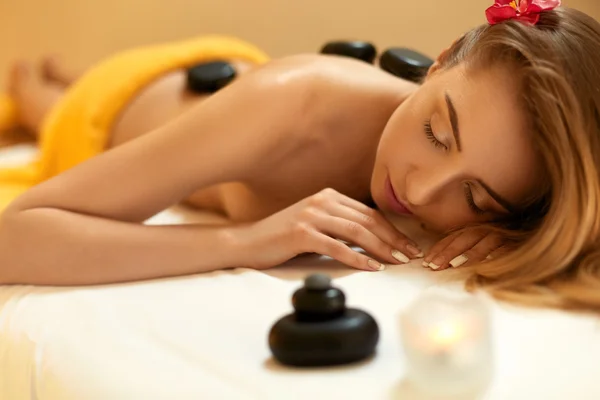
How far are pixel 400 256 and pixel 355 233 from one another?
0.07 meters

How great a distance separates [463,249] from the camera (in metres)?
0.97

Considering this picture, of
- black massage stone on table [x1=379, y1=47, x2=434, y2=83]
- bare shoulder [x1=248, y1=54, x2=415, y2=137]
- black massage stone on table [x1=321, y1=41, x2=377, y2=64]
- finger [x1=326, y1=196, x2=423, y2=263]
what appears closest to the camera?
finger [x1=326, y1=196, x2=423, y2=263]

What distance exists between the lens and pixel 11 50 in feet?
8.07

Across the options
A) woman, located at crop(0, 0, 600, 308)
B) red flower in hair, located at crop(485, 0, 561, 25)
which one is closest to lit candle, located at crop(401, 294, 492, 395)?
woman, located at crop(0, 0, 600, 308)

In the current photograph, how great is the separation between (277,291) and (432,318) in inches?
11.7

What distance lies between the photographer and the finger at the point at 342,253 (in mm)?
937

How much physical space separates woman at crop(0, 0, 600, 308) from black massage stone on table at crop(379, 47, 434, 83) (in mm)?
250

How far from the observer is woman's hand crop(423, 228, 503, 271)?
95 cm

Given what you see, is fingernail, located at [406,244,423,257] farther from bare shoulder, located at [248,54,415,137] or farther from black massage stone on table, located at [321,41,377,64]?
black massage stone on table, located at [321,41,377,64]

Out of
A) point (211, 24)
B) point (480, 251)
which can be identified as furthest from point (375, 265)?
point (211, 24)

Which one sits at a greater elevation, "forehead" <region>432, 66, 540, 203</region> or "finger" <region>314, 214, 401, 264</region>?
"forehead" <region>432, 66, 540, 203</region>

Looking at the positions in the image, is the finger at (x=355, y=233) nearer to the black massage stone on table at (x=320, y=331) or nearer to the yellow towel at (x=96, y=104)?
the black massage stone on table at (x=320, y=331)

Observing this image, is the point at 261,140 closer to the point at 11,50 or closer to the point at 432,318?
the point at 432,318

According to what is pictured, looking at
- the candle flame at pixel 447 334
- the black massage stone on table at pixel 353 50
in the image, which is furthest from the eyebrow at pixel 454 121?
the black massage stone on table at pixel 353 50
